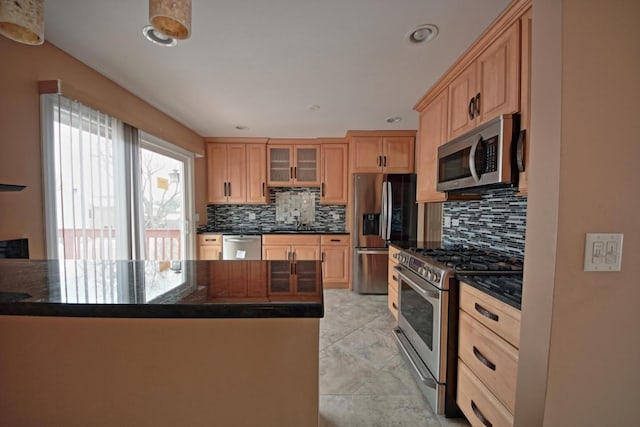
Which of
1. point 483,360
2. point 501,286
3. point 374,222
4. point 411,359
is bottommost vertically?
point 411,359

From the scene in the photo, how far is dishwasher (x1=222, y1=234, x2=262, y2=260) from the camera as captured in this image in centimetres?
380

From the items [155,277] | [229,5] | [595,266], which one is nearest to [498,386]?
[595,266]

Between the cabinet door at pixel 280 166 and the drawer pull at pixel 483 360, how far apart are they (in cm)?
329

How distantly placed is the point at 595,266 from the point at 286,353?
94 cm

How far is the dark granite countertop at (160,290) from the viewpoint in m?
0.63

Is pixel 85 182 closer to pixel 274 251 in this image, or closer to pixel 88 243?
pixel 88 243

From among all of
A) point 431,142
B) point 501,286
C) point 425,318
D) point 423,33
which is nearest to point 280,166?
point 431,142

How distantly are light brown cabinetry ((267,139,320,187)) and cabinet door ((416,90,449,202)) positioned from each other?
6.10ft

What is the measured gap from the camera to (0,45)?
136 cm

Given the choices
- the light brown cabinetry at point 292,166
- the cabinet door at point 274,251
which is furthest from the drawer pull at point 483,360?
the light brown cabinetry at point 292,166

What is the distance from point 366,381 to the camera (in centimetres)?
184

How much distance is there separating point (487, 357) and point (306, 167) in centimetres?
338

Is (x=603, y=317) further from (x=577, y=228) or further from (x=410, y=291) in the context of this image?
(x=410, y=291)

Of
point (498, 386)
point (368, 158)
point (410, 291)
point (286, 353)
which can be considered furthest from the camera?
point (368, 158)
